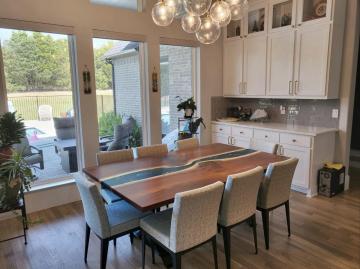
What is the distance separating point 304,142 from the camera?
3.75 m

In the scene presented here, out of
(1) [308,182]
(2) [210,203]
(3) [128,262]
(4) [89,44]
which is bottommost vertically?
(3) [128,262]

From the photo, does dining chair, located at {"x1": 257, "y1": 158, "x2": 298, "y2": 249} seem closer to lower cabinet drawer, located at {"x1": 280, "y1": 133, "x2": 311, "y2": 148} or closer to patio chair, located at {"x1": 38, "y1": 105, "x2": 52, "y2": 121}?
lower cabinet drawer, located at {"x1": 280, "y1": 133, "x2": 311, "y2": 148}

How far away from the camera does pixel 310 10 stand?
→ 3844mm

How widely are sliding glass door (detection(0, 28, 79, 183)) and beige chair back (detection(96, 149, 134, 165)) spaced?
106 cm

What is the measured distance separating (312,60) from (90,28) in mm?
3021

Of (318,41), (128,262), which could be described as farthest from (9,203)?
(318,41)

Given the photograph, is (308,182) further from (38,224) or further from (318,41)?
(38,224)

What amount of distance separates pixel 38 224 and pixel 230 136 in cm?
313

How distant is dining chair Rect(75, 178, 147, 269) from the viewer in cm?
204

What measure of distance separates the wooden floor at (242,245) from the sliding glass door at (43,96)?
73cm

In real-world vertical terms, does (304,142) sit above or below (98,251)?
above

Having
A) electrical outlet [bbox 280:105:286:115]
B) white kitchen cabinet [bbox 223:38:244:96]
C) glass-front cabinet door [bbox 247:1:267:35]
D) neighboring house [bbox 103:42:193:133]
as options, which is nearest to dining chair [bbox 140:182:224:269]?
neighboring house [bbox 103:42:193:133]

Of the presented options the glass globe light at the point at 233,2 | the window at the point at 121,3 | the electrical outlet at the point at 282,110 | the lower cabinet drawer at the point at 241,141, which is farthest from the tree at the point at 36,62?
Result: the electrical outlet at the point at 282,110

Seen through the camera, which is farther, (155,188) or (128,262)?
(128,262)
